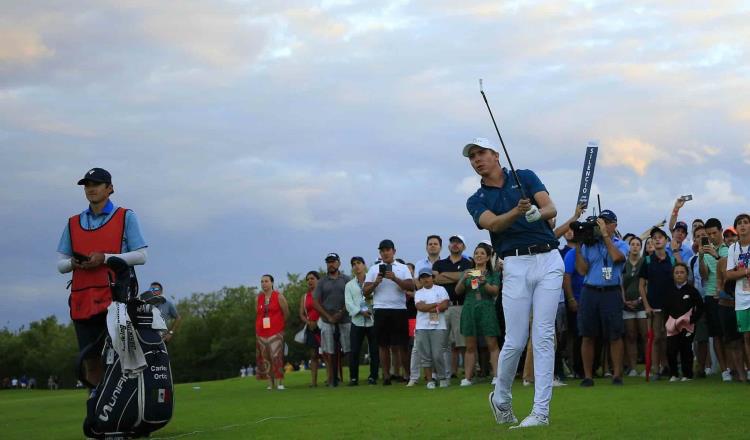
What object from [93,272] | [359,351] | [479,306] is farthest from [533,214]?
[359,351]

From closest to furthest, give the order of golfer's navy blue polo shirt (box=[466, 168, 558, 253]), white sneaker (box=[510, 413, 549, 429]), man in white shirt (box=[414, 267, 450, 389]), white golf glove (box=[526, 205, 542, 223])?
white golf glove (box=[526, 205, 542, 223]) < white sneaker (box=[510, 413, 549, 429]) < golfer's navy blue polo shirt (box=[466, 168, 558, 253]) < man in white shirt (box=[414, 267, 450, 389])

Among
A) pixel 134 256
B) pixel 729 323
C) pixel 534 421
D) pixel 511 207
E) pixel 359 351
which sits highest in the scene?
pixel 511 207

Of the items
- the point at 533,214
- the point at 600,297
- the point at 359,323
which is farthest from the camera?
the point at 359,323

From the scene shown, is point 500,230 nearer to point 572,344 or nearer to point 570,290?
point 570,290

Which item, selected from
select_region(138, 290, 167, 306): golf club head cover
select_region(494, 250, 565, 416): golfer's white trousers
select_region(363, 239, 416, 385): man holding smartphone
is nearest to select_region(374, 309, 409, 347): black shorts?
select_region(363, 239, 416, 385): man holding smartphone

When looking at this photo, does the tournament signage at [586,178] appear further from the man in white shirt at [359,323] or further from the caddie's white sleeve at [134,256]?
the caddie's white sleeve at [134,256]

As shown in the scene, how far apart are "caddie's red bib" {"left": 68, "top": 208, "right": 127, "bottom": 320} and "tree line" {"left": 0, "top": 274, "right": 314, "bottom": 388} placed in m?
68.6

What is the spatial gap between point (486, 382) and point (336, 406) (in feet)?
16.4

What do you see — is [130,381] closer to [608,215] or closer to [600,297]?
[600,297]

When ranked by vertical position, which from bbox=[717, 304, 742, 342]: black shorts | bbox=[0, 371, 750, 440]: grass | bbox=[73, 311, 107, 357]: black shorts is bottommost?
bbox=[0, 371, 750, 440]: grass

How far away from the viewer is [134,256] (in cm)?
1023

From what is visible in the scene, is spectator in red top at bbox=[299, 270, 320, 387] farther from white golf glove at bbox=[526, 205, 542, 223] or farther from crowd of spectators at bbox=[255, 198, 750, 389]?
white golf glove at bbox=[526, 205, 542, 223]

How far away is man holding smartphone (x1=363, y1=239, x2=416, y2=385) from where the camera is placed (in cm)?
2069

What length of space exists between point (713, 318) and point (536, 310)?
28.0ft
